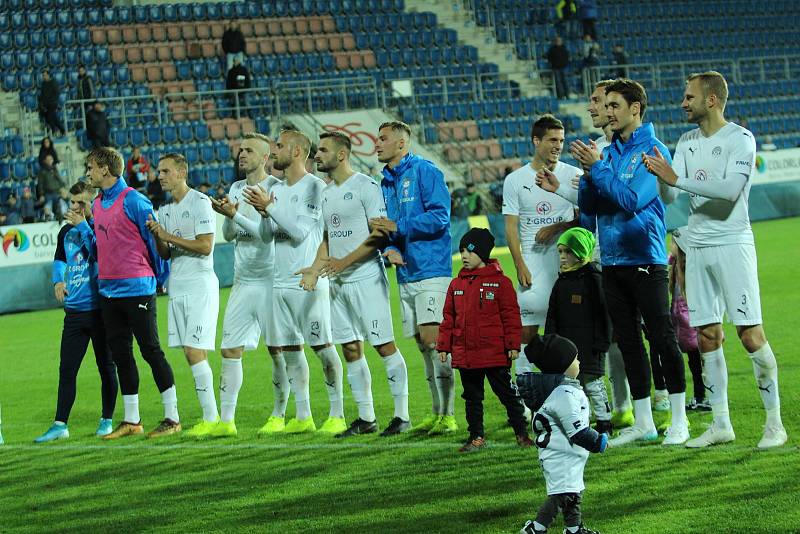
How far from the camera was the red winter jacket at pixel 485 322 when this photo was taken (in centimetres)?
787

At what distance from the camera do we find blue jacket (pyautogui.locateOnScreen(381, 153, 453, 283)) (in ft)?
28.8

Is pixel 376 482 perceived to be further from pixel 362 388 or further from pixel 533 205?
pixel 533 205

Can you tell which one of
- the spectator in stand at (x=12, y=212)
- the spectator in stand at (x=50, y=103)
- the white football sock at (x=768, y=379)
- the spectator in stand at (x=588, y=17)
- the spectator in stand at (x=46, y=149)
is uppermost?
the spectator in stand at (x=588, y=17)

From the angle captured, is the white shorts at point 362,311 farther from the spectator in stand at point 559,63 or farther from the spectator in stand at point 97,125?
the spectator in stand at point 559,63

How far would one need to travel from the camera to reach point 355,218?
912 centimetres

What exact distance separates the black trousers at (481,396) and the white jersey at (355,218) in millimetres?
1395

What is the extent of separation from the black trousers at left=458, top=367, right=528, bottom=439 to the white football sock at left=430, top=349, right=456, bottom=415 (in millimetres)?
750

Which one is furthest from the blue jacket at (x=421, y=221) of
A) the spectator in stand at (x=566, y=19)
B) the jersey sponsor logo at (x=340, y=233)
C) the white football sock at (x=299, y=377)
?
the spectator in stand at (x=566, y=19)

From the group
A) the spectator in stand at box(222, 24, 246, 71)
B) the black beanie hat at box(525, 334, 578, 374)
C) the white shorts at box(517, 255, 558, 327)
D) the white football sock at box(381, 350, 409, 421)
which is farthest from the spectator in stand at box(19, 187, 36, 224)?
the black beanie hat at box(525, 334, 578, 374)

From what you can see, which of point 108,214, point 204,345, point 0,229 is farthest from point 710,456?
point 0,229

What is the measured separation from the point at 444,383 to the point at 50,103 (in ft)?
60.5

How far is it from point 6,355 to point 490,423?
8.86 metres

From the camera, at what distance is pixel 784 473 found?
6797 mm

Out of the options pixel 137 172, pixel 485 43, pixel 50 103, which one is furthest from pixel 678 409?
pixel 485 43
